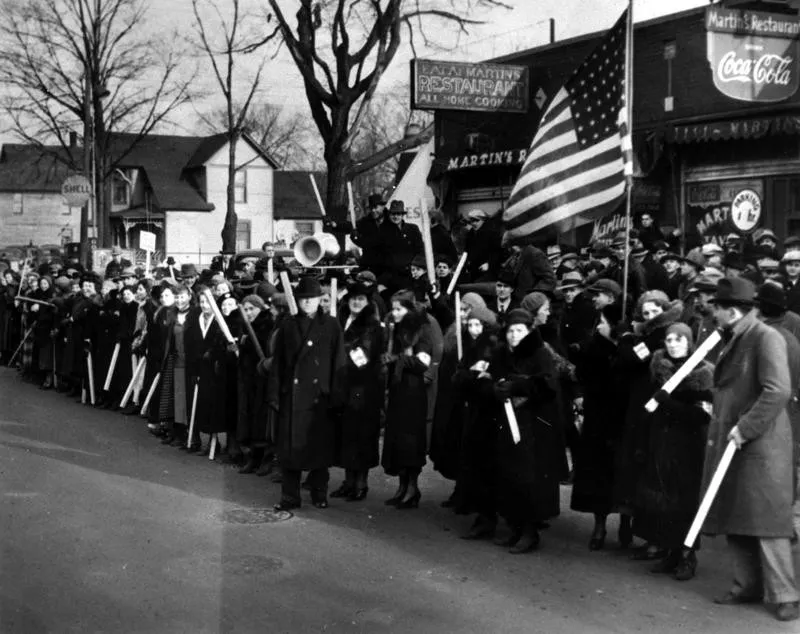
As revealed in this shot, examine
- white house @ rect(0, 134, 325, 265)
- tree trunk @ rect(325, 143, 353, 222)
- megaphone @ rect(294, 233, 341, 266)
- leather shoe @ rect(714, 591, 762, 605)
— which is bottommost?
leather shoe @ rect(714, 591, 762, 605)

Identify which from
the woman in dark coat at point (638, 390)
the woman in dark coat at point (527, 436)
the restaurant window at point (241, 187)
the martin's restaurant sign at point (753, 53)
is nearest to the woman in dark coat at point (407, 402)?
the woman in dark coat at point (527, 436)

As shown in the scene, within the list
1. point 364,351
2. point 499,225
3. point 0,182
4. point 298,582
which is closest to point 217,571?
point 298,582

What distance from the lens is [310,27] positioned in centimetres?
2447

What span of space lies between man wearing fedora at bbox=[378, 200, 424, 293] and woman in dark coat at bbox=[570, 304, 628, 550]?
5920mm

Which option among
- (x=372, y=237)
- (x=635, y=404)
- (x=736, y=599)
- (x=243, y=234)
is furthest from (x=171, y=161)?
(x=736, y=599)

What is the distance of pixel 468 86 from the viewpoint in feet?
A: 70.8

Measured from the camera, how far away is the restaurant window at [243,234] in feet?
211

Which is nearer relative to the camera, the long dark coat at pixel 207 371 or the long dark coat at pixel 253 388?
the long dark coat at pixel 253 388

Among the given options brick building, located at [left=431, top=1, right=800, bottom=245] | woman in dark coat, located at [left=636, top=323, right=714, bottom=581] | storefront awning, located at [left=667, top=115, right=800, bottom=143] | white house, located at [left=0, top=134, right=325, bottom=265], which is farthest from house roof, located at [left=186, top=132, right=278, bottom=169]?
woman in dark coat, located at [left=636, top=323, right=714, bottom=581]

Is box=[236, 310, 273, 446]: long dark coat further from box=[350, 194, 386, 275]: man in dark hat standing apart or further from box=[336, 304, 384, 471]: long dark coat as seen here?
box=[350, 194, 386, 275]: man in dark hat standing apart

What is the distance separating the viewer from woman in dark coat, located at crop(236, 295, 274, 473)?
11.2m

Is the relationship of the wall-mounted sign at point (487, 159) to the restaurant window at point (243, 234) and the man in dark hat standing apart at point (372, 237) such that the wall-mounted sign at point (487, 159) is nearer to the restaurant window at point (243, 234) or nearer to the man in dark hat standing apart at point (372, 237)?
the man in dark hat standing apart at point (372, 237)

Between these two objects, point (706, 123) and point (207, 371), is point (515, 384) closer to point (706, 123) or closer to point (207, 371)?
point (207, 371)

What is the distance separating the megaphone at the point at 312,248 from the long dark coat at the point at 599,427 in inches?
240
